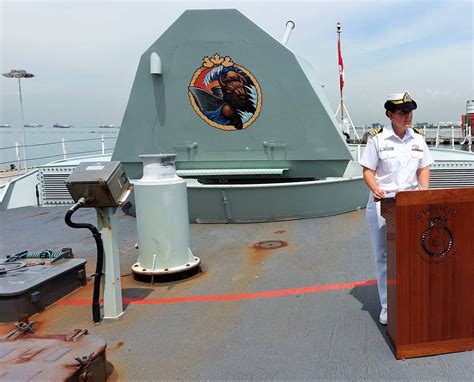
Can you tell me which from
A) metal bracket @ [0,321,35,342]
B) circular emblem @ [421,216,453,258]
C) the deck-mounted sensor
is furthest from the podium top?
metal bracket @ [0,321,35,342]

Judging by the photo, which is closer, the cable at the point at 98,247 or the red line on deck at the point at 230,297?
the cable at the point at 98,247

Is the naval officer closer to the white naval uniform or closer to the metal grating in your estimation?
the white naval uniform

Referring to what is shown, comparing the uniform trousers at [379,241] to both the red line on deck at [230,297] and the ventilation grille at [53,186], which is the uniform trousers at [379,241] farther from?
the ventilation grille at [53,186]

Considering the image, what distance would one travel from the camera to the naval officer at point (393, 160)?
254 centimetres

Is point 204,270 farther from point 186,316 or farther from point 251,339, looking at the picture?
point 251,339

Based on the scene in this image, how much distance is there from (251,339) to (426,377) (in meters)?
0.97

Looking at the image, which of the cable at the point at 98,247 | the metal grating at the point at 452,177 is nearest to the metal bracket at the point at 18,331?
the cable at the point at 98,247

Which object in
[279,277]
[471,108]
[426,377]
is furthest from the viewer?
[471,108]

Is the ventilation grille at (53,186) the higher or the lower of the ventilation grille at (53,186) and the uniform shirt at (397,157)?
the lower

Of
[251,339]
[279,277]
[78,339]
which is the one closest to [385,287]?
[251,339]

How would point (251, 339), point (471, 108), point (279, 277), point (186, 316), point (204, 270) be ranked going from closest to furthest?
point (251, 339)
point (186, 316)
point (279, 277)
point (204, 270)
point (471, 108)

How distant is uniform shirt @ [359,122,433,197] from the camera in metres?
2.56

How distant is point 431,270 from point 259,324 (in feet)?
3.71

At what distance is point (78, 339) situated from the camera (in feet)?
7.44
